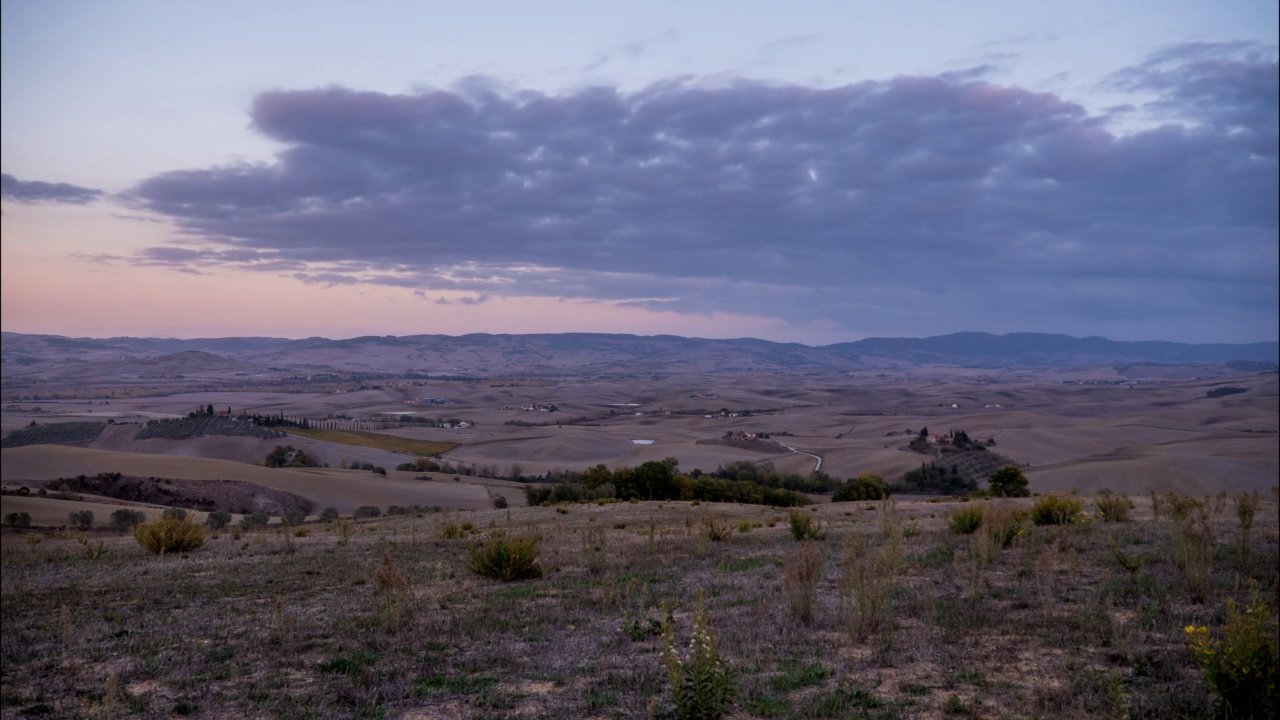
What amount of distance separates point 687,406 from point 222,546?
427 ft

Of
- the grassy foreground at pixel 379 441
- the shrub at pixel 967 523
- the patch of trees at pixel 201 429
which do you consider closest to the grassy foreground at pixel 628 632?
the shrub at pixel 967 523

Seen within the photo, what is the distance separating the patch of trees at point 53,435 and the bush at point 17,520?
127 feet

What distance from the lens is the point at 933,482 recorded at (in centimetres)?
5644

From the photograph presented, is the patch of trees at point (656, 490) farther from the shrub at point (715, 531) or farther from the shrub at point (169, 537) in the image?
the shrub at point (169, 537)

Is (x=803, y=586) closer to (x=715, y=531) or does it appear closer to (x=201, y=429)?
(x=715, y=531)

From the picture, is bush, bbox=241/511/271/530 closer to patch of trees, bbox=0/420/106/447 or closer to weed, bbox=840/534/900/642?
weed, bbox=840/534/900/642

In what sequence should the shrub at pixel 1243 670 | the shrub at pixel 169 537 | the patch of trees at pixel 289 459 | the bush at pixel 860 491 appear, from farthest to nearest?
the patch of trees at pixel 289 459
the bush at pixel 860 491
the shrub at pixel 169 537
the shrub at pixel 1243 670

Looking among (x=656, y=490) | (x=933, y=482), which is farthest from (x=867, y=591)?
(x=933, y=482)

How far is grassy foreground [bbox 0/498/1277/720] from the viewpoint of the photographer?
Result: 20.6 ft

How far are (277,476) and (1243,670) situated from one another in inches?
2133

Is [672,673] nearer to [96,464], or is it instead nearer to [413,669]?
[413,669]

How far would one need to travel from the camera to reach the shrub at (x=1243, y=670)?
539cm

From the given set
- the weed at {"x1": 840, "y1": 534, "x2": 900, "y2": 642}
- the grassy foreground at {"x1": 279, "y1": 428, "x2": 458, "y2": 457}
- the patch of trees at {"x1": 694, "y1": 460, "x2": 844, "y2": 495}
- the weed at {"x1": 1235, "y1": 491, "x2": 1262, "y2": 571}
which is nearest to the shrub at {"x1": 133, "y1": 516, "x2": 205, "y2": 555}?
the weed at {"x1": 840, "y1": 534, "x2": 900, "y2": 642}

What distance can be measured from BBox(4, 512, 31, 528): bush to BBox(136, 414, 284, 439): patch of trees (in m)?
46.0
